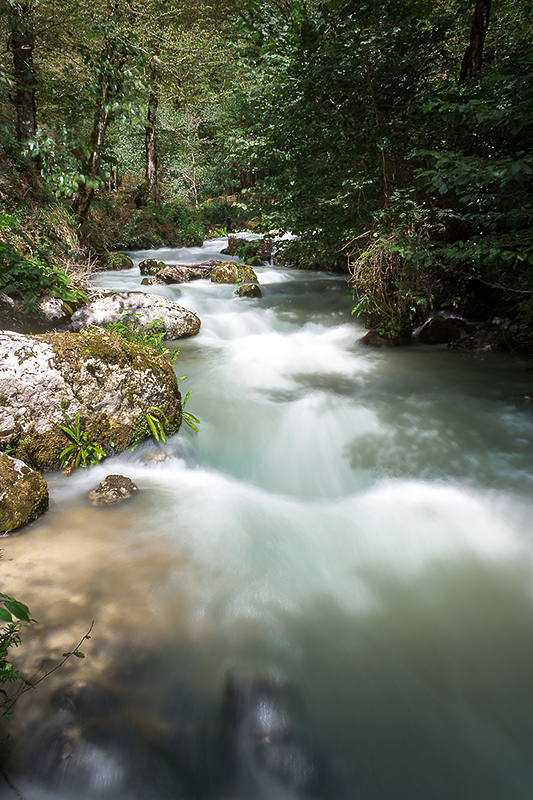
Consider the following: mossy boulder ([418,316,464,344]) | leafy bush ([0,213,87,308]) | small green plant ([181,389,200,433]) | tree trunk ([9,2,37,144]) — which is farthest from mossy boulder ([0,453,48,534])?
tree trunk ([9,2,37,144])

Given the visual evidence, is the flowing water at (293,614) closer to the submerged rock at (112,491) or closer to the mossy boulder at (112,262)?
the submerged rock at (112,491)

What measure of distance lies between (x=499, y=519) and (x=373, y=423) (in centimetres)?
164

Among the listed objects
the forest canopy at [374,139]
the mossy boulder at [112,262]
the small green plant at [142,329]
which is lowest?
the small green plant at [142,329]

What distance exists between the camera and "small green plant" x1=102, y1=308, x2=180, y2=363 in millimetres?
5284

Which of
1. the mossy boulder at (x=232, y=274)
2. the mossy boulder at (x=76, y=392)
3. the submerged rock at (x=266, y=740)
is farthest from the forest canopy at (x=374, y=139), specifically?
the submerged rock at (x=266, y=740)

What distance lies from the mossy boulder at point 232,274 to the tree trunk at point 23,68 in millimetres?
5089

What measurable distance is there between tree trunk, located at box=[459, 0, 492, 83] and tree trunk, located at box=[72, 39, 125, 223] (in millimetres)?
4913

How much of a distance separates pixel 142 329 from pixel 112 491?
4.02 meters

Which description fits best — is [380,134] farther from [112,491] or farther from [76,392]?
[112,491]

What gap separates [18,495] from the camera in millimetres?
2633

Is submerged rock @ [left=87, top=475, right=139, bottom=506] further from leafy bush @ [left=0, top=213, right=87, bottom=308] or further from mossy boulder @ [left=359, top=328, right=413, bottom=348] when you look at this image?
mossy boulder @ [left=359, top=328, right=413, bottom=348]

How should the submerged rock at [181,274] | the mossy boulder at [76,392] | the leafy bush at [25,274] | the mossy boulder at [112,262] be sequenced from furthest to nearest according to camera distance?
the mossy boulder at [112,262], the submerged rock at [181,274], the leafy bush at [25,274], the mossy boulder at [76,392]

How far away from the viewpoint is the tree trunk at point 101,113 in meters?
5.32

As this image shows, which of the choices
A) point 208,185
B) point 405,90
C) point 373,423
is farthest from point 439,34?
point 208,185
